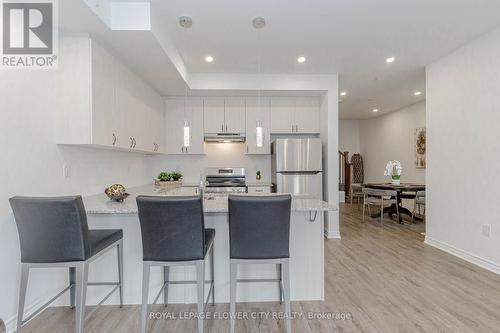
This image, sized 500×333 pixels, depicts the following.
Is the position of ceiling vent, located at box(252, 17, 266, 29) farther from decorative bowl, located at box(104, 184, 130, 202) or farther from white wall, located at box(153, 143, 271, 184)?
white wall, located at box(153, 143, 271, 184)

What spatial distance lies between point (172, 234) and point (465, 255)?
11.9 ft

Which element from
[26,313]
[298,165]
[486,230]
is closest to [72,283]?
[26,313]

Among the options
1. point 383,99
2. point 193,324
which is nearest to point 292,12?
point 193,324

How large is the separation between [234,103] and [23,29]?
301 centimetres

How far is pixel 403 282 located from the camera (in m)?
2.62

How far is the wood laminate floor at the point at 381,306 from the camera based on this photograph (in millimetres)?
1927

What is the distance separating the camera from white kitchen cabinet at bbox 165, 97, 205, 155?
459 cm

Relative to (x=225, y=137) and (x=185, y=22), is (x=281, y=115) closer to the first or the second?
(x=225, y=137)

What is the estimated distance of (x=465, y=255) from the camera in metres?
3.20

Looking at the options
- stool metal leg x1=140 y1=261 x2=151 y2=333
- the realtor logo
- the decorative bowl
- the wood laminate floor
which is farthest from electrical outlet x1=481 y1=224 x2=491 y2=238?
the realtor logo

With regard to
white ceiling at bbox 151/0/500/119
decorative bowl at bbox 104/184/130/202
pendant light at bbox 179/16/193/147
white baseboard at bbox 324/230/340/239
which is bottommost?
white baseboard at bbox 324/230/340/239

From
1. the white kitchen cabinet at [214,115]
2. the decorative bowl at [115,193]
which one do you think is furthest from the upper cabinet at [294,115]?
the decorative bowl at [115,193]

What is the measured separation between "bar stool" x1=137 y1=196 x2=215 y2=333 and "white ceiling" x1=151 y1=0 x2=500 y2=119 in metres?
1.88

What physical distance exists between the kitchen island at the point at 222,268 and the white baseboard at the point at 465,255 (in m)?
2.13
